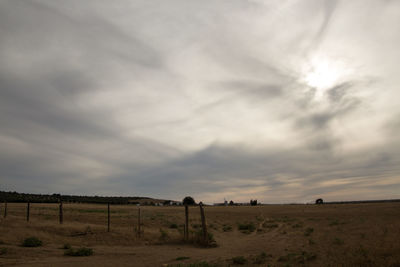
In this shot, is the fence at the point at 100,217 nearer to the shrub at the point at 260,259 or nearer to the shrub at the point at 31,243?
the shrub at the point at 260,259

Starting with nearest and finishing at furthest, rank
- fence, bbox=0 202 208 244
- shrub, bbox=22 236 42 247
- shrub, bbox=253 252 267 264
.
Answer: shrub, bbox=253 252 267 264
shrub, bbox=22 236 42 247
fence, bbox=0 202 208 244

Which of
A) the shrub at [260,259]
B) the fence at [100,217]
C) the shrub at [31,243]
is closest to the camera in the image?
the shrub at [260,259]

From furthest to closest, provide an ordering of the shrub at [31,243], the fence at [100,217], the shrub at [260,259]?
the fence at [100,217], the shrub at [31,243], the shrub at [260,259]

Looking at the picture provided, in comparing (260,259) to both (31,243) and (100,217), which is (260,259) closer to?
(31,243)

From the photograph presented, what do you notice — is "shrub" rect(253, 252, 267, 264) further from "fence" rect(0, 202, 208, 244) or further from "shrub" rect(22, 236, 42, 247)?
"shrub" rect(22, 236, 42, 247)

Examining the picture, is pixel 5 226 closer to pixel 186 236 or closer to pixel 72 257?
pixel 72 257

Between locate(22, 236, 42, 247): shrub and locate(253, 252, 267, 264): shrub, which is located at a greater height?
locate(22, 236, 42, 247): shrub

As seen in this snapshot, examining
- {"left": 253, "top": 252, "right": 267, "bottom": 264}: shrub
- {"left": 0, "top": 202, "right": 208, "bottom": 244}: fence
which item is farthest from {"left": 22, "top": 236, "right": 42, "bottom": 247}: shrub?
{"left": 253, "top": 252, "right": 267, "bottom": 264}: shrub

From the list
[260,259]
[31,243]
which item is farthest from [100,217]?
[260,259]

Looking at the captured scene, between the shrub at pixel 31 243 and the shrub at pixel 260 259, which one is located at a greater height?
the shrub at pixel 31 243

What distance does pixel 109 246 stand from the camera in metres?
19.6

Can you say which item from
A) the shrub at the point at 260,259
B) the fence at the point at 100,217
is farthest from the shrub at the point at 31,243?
the shrub at the point at 260,259

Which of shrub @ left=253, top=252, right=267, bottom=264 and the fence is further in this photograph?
the fence

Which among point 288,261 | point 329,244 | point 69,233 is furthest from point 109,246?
point 329,244
